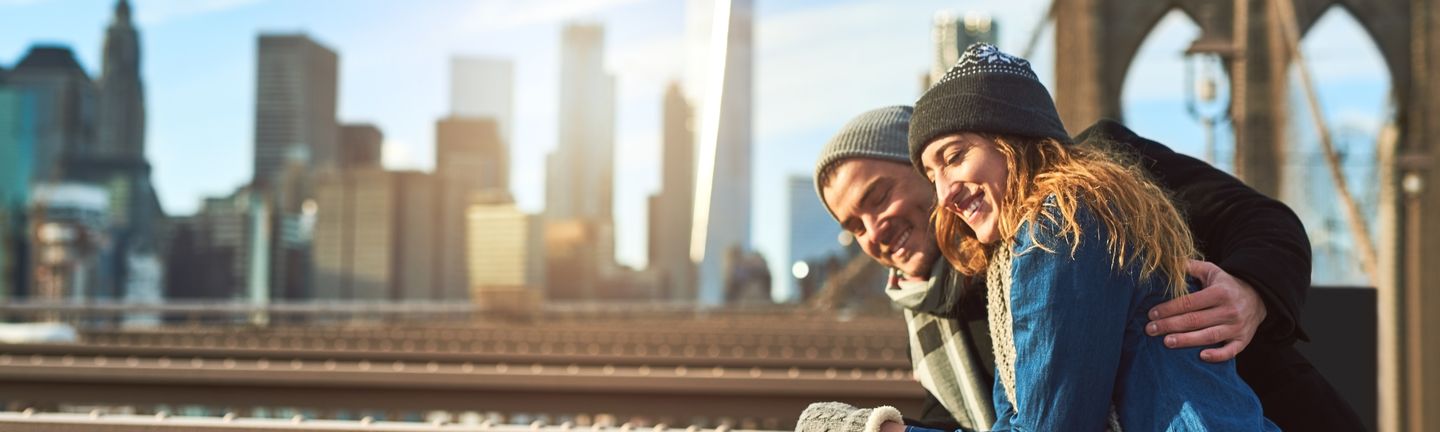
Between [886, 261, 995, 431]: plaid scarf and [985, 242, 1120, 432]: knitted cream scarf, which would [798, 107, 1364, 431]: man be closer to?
[886, 261, 995, 431]: plaid scarf

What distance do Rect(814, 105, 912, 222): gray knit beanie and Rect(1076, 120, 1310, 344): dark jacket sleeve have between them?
38 cm

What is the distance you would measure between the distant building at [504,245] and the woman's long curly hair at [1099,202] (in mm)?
170691

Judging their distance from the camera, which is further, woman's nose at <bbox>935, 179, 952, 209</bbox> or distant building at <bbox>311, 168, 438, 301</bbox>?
distant building at <bbox>311, 168, 438, 301</bbox>

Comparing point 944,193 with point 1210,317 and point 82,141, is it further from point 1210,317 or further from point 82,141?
point 82,141

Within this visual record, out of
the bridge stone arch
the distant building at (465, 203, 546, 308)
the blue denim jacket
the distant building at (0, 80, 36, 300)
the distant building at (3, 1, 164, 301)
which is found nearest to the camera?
the blue denim jacket

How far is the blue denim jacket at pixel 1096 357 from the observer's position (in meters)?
1.60

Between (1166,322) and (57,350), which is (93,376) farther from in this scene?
(1166,322)

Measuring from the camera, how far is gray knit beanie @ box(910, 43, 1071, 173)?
180cm

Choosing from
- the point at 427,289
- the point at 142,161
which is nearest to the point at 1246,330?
the point at 427,289

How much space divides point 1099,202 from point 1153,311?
0.17m

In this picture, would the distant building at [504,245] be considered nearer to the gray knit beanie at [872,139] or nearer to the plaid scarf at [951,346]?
the gray knit beanie at [872,139]

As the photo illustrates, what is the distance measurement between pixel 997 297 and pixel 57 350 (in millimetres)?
8494

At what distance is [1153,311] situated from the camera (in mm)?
1648

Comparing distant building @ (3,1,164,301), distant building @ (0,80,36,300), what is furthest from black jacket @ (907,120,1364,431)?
distant building @ (3,1,164,301)
